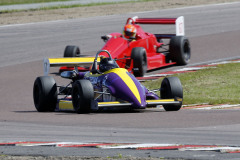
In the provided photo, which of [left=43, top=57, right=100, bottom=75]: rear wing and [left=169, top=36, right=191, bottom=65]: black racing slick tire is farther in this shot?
[left=169, top=36, right=191, bottom=65]: black racing slick tire

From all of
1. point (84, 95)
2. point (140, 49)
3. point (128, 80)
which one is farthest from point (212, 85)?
point (84, 95)

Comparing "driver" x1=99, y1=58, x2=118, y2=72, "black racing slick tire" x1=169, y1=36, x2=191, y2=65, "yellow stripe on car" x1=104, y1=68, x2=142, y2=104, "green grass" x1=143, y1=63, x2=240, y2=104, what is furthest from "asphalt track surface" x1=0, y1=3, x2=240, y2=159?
"green grass" x1=143, y1=63, x2=240, y2=104

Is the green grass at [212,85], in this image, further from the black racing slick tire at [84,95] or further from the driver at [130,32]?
the black racing slick tire at [84,95]

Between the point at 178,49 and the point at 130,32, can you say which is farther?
the point at 178,49

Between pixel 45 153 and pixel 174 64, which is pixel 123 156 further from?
pixel 174 64

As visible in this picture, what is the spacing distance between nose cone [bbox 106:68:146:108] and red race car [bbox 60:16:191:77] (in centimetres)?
546

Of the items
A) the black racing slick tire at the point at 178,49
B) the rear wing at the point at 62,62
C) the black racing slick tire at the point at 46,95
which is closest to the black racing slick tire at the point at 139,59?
the black racing slick tire at the point at 178,49

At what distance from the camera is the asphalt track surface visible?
9.11 m

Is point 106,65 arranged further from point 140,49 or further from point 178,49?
point 178,49

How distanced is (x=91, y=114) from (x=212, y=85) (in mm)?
5201

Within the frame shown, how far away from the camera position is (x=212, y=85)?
1650 centimetres

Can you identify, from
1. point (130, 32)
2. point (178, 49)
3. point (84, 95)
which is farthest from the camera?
point (178, 49)

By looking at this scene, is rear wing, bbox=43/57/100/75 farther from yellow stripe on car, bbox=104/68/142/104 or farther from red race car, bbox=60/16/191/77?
red race car, bbox=60/16/191/77

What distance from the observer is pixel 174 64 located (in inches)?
835
